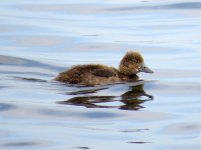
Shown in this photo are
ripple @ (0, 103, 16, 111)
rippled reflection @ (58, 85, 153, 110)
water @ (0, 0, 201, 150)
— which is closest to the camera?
water @ (0, 0, 201, 150)

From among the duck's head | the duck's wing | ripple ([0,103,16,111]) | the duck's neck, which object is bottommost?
ripple ([0,103,16,111])

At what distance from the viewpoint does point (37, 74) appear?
15.7m

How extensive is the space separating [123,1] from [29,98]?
1043 centimetres

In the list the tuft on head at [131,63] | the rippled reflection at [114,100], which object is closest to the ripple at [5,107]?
the rippled reflection at [114,100]

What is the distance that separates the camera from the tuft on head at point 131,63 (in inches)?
594

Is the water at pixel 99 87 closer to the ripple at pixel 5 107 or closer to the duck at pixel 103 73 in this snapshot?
the ripple at pixel 5 107

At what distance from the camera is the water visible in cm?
1179

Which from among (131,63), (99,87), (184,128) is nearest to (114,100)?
(99,87)

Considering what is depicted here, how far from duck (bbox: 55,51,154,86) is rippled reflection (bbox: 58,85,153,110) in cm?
28

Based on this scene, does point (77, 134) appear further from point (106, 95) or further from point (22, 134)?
point (106, 95)

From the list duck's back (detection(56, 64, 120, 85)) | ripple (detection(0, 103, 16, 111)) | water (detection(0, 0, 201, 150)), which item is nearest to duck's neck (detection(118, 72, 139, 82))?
water (detection(0, 0, 201, 150))

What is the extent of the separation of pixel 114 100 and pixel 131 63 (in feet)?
4.82

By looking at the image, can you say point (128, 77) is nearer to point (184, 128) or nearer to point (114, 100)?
point (114, 100)

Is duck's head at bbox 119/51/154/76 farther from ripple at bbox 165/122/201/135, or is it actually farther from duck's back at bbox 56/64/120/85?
ripple at bbox 165/122/201/135
